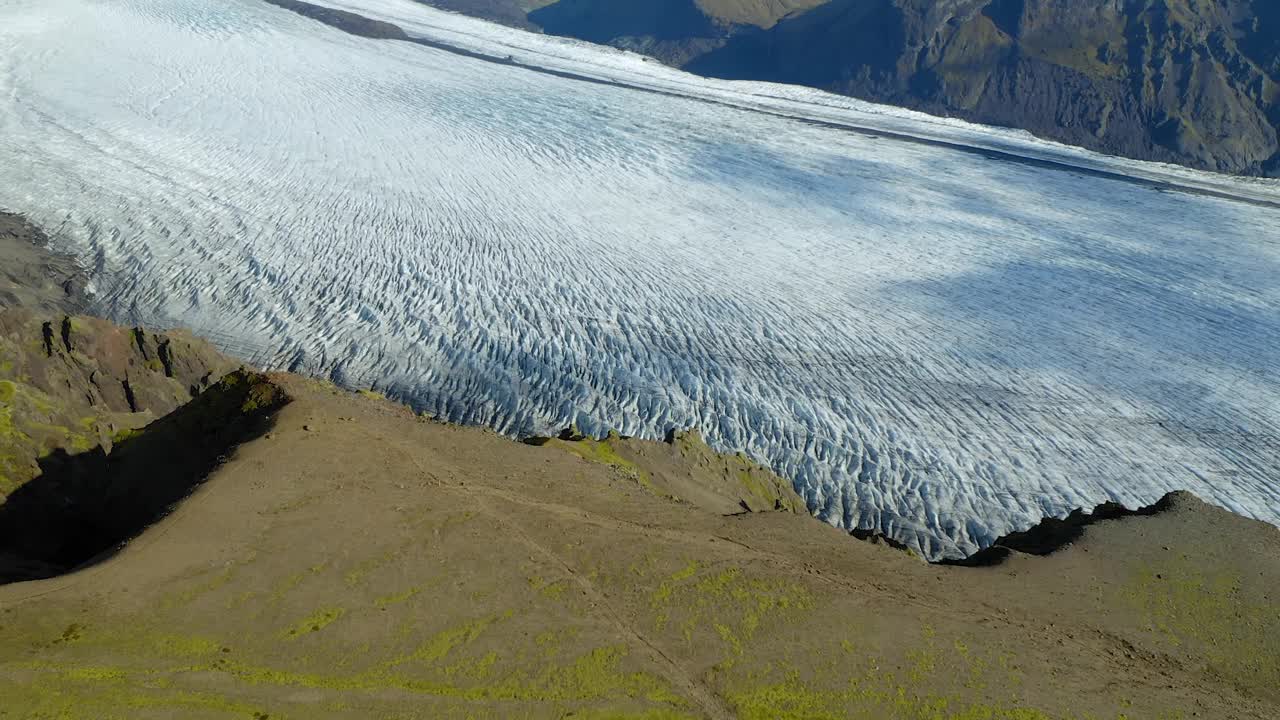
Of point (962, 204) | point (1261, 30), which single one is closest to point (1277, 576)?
point (962, 204)

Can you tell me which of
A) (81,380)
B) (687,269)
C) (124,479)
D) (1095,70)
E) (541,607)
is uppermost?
(1095,70)

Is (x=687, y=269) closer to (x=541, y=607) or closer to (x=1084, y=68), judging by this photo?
(x=541, y=607)

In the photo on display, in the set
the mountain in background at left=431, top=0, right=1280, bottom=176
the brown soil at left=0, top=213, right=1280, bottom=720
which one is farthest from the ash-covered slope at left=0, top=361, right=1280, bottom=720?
the mountain in background at left=431, top=0, right=1280, bottom=176

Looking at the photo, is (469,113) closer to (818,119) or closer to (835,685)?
(818,119)

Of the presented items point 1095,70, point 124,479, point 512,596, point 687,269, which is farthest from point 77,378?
point 1095,70

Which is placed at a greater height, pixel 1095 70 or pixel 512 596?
pixel 1095 70

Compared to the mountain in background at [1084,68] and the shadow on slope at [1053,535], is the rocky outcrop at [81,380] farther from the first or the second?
the mountain in background at [1084,68]
